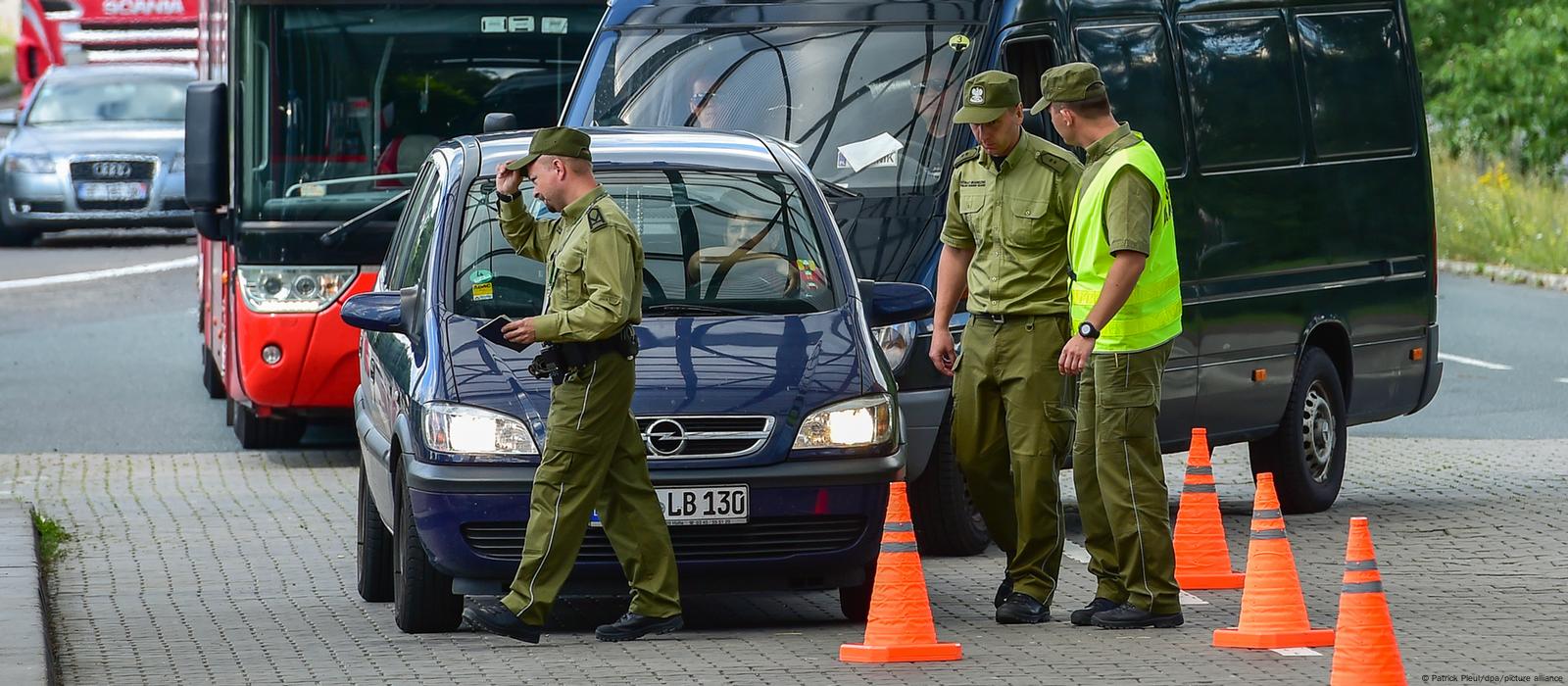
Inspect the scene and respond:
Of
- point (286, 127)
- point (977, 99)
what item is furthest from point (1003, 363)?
point (286, 127)

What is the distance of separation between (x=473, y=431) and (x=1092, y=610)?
1994 mm

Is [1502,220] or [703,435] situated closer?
[703,435]

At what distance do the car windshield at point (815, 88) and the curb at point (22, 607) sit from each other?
2.94m

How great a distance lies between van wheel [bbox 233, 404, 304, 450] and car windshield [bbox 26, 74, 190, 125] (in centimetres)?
1385

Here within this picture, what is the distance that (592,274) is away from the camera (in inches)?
307

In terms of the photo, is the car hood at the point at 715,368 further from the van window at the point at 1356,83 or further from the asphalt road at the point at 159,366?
the asphalt road at the point at 159,366

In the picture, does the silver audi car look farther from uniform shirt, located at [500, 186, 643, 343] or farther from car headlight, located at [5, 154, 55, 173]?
uniform shirt, located at [500, 186, 643, 343]

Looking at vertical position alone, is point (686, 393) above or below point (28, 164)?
above

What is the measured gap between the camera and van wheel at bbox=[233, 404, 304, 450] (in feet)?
47.5

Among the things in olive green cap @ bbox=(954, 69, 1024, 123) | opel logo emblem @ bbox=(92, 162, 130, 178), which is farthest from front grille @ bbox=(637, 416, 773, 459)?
opel logo emblem @ bbox=(92, 162, 130, 178)

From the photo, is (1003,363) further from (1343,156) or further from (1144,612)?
(1343,156)

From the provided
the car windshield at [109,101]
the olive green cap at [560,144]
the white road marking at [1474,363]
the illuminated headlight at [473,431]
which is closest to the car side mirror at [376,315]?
the illuminated headlight at [473,431]

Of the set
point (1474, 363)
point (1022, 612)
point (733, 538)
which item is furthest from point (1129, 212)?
point (1474, 363)

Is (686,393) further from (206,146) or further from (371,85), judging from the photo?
(371,85)
